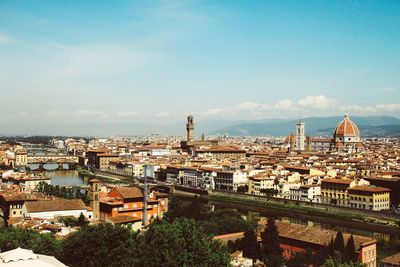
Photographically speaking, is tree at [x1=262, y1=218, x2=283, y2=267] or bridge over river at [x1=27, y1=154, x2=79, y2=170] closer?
tree at [x1=262, y1=218, x2=283, y2=267]

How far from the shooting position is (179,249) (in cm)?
1272

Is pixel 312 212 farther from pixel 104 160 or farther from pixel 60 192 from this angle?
pixel 104 160

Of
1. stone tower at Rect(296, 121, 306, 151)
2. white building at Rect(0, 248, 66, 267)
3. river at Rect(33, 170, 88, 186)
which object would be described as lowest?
river at Rect(33, 170, 88, 186)

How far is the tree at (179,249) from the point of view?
41.0 feet

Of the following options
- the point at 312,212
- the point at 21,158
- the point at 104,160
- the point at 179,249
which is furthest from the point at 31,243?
the point at 21,158

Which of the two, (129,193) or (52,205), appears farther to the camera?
(129,193)

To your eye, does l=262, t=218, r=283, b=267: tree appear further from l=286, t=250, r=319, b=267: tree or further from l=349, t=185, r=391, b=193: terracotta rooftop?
l=349, t=185, r=391, b=193: terracotta rooftop

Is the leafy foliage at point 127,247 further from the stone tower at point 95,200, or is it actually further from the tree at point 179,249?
the stone tower at point 95,200

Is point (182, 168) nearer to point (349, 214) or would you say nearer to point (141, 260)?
point (349, 214)

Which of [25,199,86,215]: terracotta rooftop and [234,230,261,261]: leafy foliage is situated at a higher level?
[25,199,86,215]: terracotta rooftop

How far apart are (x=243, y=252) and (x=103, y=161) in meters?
50.8

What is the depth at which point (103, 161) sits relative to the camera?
65625 mm

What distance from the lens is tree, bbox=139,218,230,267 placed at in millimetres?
12484

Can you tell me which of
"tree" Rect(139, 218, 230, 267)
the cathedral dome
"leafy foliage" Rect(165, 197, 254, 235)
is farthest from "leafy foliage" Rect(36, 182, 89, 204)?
the cathedral dome
